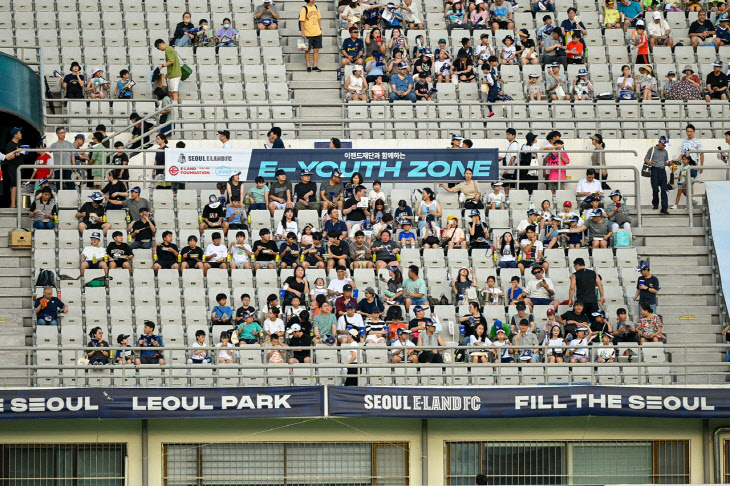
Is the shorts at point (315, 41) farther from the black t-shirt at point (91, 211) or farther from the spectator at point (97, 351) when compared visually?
the spectator at point (97, 351)

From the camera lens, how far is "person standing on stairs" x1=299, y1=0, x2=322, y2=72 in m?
33.8

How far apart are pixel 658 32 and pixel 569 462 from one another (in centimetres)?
1339

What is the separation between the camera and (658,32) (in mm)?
34906

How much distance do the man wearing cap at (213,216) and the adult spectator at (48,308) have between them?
316 cm

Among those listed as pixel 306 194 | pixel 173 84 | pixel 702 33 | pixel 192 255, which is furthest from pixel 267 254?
pixel 702 33

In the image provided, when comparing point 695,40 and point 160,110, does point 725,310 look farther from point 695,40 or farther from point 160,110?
point 160,110

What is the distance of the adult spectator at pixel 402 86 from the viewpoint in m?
32.4

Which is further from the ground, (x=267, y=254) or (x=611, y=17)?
(x=611, y=17)

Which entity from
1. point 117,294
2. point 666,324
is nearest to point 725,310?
point 666,324

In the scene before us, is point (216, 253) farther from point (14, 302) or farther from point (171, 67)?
point (171, 67)

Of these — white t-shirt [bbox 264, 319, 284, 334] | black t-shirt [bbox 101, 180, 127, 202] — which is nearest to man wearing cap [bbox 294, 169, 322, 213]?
black t-shirt [bbox 101, 180, 127, 202]

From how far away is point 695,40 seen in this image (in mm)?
34844

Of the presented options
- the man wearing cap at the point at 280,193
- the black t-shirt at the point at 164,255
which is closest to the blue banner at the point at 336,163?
the man wearing cap at the point at 280,193

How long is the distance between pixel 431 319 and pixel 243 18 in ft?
37.6
